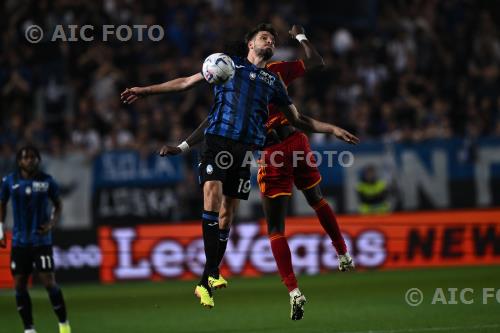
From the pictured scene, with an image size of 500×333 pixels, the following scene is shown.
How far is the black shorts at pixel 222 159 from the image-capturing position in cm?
1091

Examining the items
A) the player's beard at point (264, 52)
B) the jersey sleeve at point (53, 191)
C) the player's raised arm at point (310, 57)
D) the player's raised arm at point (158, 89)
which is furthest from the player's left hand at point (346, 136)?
the jersey sleeve at point (53, 191)

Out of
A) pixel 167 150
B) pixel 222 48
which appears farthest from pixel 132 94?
pixel 222 48

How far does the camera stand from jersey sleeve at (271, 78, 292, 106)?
1120 cm

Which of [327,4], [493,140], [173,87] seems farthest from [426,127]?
[173,87]

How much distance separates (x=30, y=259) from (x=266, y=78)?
13.8 ft

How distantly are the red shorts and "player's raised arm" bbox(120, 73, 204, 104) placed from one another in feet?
5.53

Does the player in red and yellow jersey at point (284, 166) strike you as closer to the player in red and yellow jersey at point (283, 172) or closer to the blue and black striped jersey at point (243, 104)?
the player in red and yellow jersey at point (283, 172)

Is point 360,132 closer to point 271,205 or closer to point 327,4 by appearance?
point 327,4

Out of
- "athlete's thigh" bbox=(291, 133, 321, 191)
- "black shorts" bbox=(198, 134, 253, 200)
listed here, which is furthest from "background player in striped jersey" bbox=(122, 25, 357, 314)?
"athlete's thigh" bbox=(291, 133, 321, 191)

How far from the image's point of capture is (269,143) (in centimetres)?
1192

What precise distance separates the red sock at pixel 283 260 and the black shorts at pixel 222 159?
991 millimetres

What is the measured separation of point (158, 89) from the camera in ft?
34.3

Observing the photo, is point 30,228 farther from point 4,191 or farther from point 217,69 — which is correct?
point 217,69

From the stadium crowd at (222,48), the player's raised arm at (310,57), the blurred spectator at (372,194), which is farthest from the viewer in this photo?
the blurred spectator at (372,194)
